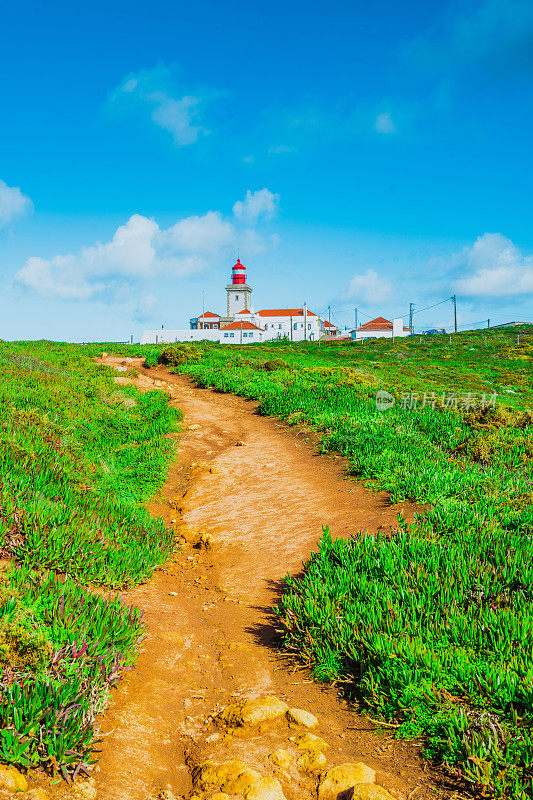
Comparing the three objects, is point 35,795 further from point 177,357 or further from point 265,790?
point 177,357

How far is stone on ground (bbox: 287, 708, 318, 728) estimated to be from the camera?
3.29m

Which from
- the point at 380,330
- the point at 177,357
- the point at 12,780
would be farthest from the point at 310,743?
the point at 380,330

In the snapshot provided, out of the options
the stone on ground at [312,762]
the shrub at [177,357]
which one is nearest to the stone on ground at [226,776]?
the stone on ground at [312,762]

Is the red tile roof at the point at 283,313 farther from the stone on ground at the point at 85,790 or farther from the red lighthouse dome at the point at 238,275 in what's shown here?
the stone on ground at the point at 85,790

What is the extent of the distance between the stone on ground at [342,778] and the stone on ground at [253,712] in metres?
0.58

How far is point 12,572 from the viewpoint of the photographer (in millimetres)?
4211

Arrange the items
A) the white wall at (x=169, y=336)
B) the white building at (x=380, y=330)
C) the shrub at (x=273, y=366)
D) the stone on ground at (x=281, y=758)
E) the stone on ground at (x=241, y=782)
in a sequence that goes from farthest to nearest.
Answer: the white building at (x=380, y=330) → the white wall at (x=169, y=336) → the shrub at (x=273, y=366) → the stone on ground at (x=281, y=758) → the stone on ground at (x=241, y=782)

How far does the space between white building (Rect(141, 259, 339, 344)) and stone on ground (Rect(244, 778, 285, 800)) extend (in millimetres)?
→ 75341

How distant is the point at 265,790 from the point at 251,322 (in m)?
92.0

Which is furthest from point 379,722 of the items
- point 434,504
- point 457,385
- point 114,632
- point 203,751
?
point 457,385

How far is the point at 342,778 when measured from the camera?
2781 millimetres

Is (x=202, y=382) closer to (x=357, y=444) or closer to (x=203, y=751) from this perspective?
(x=357, y=444)

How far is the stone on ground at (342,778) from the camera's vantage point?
2.72 metres

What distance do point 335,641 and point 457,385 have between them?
88.5 ft
